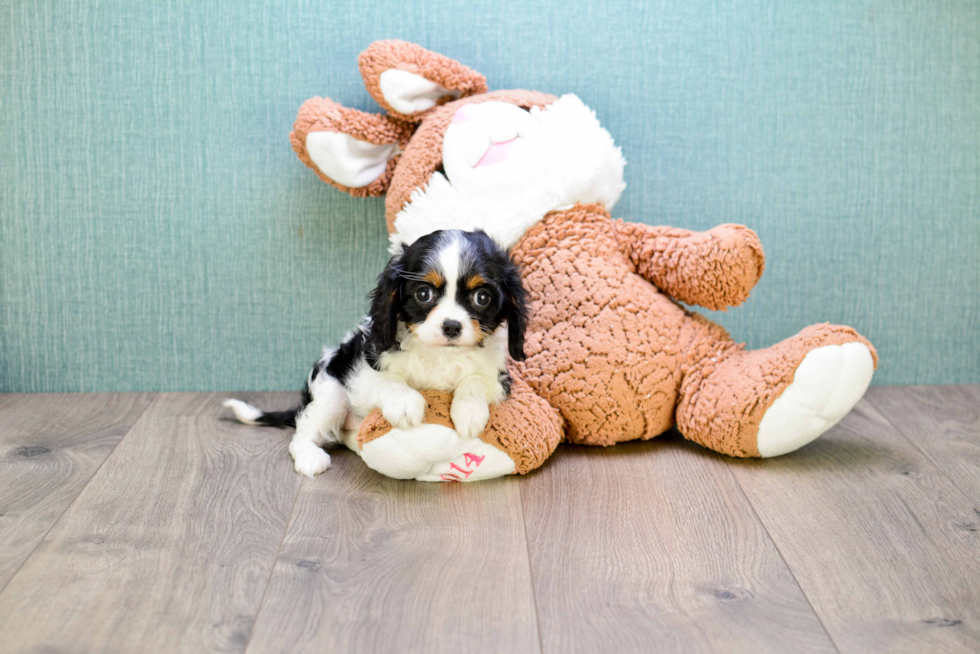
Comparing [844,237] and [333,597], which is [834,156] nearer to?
[844,237]

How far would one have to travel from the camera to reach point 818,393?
6.17 ft

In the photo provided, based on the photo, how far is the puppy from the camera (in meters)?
1.66

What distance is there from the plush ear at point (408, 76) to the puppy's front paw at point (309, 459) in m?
0.84

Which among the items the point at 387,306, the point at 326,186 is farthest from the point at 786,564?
the point at 326,186

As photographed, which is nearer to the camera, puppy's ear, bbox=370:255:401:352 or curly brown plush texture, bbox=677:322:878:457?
puppy's ear, bbox=370:255:401:352

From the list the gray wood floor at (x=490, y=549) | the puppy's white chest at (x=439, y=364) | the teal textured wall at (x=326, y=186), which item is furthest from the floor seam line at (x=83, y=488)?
the puppy's white chest at (x=439, y=364)

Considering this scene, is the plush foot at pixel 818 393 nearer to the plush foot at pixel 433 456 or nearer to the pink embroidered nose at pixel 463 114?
the plush foot at pixel 433 456

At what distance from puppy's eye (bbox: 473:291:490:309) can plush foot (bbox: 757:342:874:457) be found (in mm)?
694

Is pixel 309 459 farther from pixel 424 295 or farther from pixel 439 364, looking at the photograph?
pixel 424 295

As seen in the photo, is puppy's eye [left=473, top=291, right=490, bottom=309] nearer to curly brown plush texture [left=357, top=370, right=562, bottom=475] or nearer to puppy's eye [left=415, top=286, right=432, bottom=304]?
puppy's eye [left=415, top=286, right=432, bottom=304]

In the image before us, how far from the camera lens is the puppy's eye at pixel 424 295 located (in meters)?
1.68

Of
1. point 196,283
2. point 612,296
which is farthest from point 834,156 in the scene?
point 196,283

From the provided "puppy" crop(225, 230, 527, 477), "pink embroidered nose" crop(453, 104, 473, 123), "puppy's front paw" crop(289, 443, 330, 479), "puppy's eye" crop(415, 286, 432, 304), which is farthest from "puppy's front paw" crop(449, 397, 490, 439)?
"pink embroidered nose" crop(453, 104, 473, 123)

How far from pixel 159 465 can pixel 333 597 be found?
0.75 m
